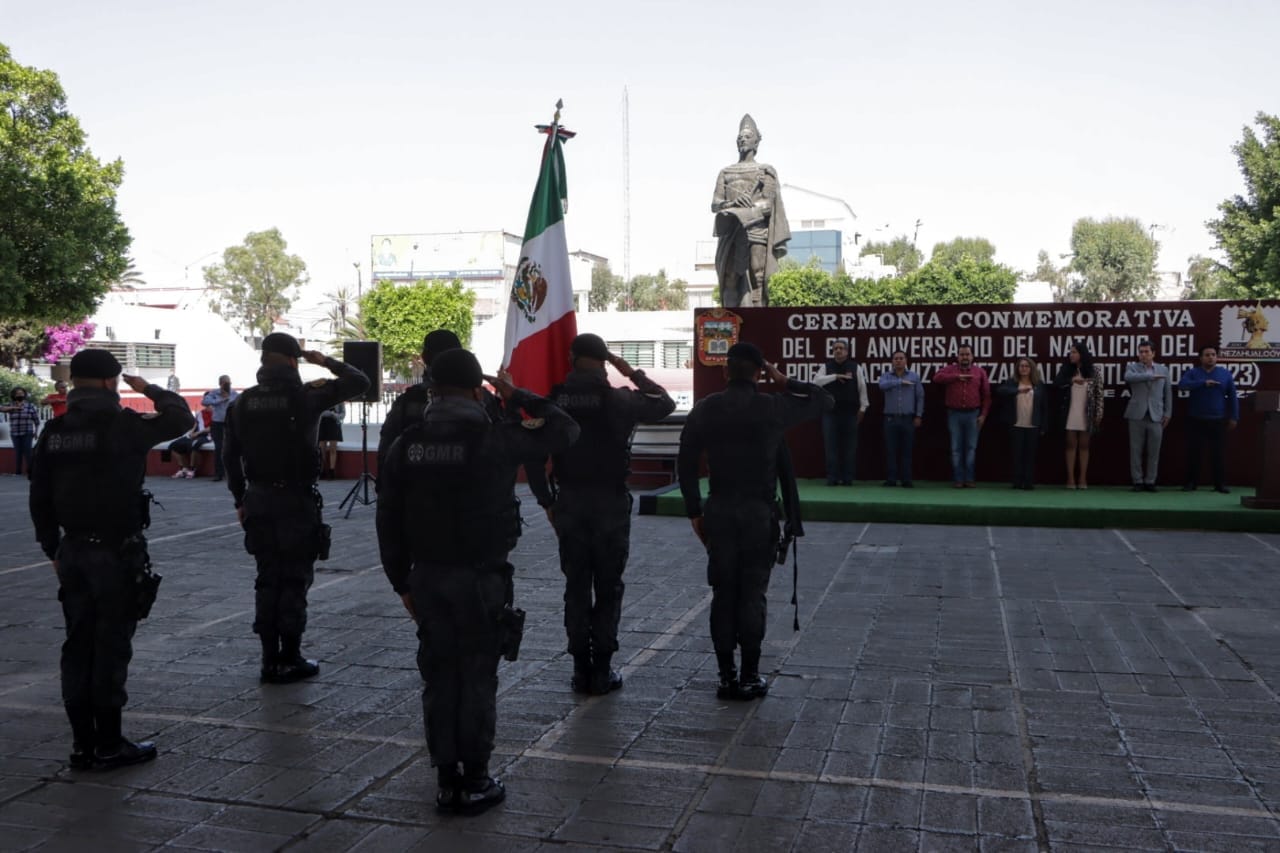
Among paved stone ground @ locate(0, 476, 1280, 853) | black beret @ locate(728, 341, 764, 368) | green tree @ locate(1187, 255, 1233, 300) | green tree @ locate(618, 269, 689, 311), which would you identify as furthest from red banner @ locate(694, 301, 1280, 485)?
green tree @ locate(618, 269, 689, 311)

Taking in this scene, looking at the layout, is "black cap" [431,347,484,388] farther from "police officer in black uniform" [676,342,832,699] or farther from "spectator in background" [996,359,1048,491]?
"spectator in background" [996,359,1048,491]

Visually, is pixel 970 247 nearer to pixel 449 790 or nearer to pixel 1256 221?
pixel 1256 221

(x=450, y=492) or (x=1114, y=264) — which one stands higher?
(x=1114, y=264)

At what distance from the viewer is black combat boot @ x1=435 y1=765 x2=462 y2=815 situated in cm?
434

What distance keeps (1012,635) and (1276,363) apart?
8.91 meters

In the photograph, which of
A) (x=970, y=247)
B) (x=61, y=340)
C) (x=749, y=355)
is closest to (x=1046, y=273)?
(x=970, y=247)

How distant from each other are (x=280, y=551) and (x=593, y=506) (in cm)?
168

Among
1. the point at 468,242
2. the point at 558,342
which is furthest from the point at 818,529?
the point at 468,242

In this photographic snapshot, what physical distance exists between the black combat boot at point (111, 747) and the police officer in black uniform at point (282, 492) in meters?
1.34

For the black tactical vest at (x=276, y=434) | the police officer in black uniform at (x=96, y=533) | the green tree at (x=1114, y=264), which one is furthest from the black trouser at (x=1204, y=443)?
the green tree at (x=1114, y=264)

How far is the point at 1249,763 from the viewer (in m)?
4.88

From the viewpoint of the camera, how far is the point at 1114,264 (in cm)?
7531

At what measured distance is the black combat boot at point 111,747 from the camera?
4820 millimetres

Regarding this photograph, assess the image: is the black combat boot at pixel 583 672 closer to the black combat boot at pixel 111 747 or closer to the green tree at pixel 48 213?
the black combat boot at pixel 111 747
